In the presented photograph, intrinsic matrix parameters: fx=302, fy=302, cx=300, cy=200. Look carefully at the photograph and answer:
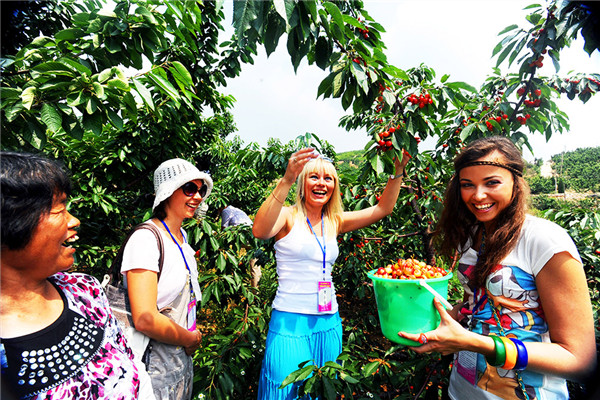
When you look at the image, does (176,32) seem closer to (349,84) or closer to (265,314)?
(349,84)

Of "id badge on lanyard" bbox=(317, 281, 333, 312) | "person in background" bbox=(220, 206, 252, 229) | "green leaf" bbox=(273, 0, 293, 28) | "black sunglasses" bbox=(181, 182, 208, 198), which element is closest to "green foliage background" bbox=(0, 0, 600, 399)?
"green leaf" bbox=(273, 0, 293, 28)

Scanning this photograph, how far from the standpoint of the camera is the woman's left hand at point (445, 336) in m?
1.00

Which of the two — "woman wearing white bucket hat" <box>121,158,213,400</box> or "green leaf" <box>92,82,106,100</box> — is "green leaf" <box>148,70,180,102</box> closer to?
"green leaf" <box>92,82,106,100</box>

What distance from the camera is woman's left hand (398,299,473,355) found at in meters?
1.00

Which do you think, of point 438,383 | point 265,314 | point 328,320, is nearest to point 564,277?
point 438,383

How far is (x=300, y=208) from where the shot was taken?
1897mm

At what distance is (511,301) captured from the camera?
104 cm

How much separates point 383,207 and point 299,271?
679mm

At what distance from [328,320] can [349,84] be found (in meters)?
1.33

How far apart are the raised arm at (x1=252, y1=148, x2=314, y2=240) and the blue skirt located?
1.70 ft

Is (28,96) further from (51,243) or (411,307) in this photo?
(411,307)

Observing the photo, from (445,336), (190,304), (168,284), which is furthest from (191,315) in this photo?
(445,336)

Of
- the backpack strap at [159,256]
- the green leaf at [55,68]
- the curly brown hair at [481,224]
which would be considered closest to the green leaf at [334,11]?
the curly brown hair at [481,224]

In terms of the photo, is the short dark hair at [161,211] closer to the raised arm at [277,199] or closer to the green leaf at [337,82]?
the raised arm at [277,199]
